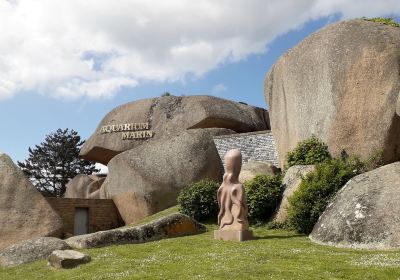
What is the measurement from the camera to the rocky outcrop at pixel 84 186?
39.4 metres

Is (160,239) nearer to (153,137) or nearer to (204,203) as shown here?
(204,203)

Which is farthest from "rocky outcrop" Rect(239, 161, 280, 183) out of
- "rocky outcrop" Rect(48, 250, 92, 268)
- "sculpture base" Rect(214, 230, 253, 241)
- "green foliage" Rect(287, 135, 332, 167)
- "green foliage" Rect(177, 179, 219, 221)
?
"rocky outcrop" Rect(48, 250, 92, 268)

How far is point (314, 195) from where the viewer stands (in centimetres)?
1795

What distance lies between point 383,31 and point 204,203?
1113 centimetres

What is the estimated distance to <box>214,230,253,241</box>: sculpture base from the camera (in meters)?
16.5

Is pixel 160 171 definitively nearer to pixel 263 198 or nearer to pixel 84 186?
pixel 263 198

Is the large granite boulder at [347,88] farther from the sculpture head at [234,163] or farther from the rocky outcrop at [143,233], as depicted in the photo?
the rocky outcrop at [143,233]

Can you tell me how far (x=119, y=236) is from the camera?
1816cm

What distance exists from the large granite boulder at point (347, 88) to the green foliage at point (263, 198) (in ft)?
11.3

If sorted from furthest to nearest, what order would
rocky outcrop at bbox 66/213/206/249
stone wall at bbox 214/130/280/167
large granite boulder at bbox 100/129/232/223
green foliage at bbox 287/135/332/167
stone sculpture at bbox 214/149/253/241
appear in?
stone wall at bbox 214/130/280/167
large granite boulder at bbox 100/129/232/223
green foliage at bbox 287/135/332/167
rocky outcrop at bbox 66/213/206/249
stone sculpture at bbox 214/149/253/241

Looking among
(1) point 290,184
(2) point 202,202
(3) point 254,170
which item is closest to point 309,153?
(1) point 290,184

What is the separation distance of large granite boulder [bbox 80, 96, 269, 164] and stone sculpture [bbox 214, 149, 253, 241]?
59.9ft

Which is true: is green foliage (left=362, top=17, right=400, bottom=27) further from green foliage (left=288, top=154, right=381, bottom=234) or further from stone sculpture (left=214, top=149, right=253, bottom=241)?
stone sculpture (left=214, top=149, right=253, bottom=241)

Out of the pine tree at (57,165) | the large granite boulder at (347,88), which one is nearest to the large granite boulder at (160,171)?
the large granite boulder at (347,88)
